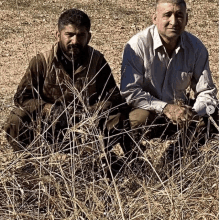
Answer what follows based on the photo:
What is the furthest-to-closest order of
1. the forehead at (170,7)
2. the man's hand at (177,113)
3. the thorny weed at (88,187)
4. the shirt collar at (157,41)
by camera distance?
the shirt collar at (157,41)
the forehead at (170,7)
the man's hand at (177,113)
the thorny weed at (88,187)

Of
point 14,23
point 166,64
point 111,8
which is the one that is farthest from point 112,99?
point 111,8

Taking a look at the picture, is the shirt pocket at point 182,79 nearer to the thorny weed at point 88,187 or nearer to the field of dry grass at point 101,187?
the field of dry grass at point 101,187

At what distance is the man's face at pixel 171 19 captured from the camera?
400 centimetres

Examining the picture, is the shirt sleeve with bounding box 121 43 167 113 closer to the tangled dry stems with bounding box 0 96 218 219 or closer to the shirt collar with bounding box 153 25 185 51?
the shirt collar with bounding box 153 25 185 51

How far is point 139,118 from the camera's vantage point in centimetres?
397

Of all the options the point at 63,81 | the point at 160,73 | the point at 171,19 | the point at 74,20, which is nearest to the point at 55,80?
the point at 63,81

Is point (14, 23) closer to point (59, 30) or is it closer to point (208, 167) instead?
point (59, 30)

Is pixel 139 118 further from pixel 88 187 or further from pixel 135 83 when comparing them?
pixel 88 187

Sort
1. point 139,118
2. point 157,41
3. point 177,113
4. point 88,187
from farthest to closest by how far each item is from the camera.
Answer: point 157,41
point 139,118
point 177,113
point 88,187

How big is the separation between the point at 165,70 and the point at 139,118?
46cm

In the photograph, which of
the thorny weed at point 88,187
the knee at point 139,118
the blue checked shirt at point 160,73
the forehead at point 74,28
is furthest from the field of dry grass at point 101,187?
the forehead at point 74,28

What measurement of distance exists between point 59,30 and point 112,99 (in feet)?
1.98

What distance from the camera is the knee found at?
13.0ft

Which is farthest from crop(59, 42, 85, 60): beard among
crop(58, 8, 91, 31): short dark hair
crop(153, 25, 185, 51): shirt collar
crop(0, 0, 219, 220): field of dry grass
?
crop(153, 25, 185, 51): shirt collar
